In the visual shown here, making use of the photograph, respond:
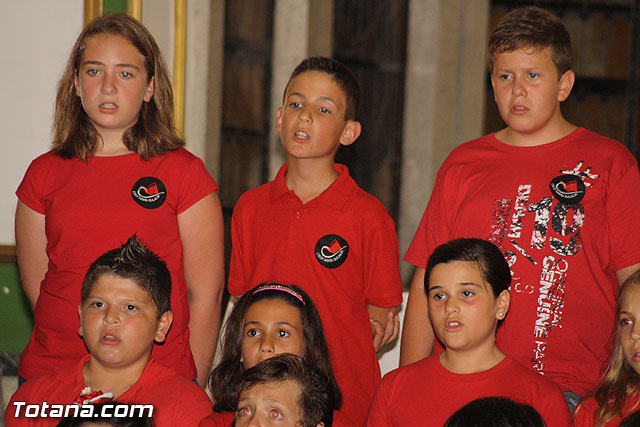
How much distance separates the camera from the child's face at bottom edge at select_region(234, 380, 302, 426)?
2504mm

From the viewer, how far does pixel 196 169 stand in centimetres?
291

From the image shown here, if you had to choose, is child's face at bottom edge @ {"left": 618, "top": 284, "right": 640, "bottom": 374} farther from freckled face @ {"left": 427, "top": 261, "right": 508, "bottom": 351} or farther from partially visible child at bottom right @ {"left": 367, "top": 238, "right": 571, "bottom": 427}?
freckled face @ {"left": 427, "top": 261, "right": 508, "bottom": 351}

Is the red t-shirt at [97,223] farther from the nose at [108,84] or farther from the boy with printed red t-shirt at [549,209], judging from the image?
the boy with printed red t-shirt at [549,209]

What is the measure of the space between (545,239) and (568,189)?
0.57 ft

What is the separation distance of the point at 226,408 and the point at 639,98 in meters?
5.20

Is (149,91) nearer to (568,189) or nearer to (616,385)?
(568,189)

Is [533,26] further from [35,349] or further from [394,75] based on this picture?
[394,75]

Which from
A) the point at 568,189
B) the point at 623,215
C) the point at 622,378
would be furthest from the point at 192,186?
the point at 622,378

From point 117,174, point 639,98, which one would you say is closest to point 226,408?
point 117,174

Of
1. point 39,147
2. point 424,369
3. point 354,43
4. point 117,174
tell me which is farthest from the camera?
point 354,43

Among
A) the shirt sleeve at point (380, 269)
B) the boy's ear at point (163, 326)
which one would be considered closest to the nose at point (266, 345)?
the boy's ear at point (163, 326)

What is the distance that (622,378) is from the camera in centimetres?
260

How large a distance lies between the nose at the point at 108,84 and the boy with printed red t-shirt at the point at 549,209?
117 cm

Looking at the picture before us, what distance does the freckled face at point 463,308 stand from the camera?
2.63m
